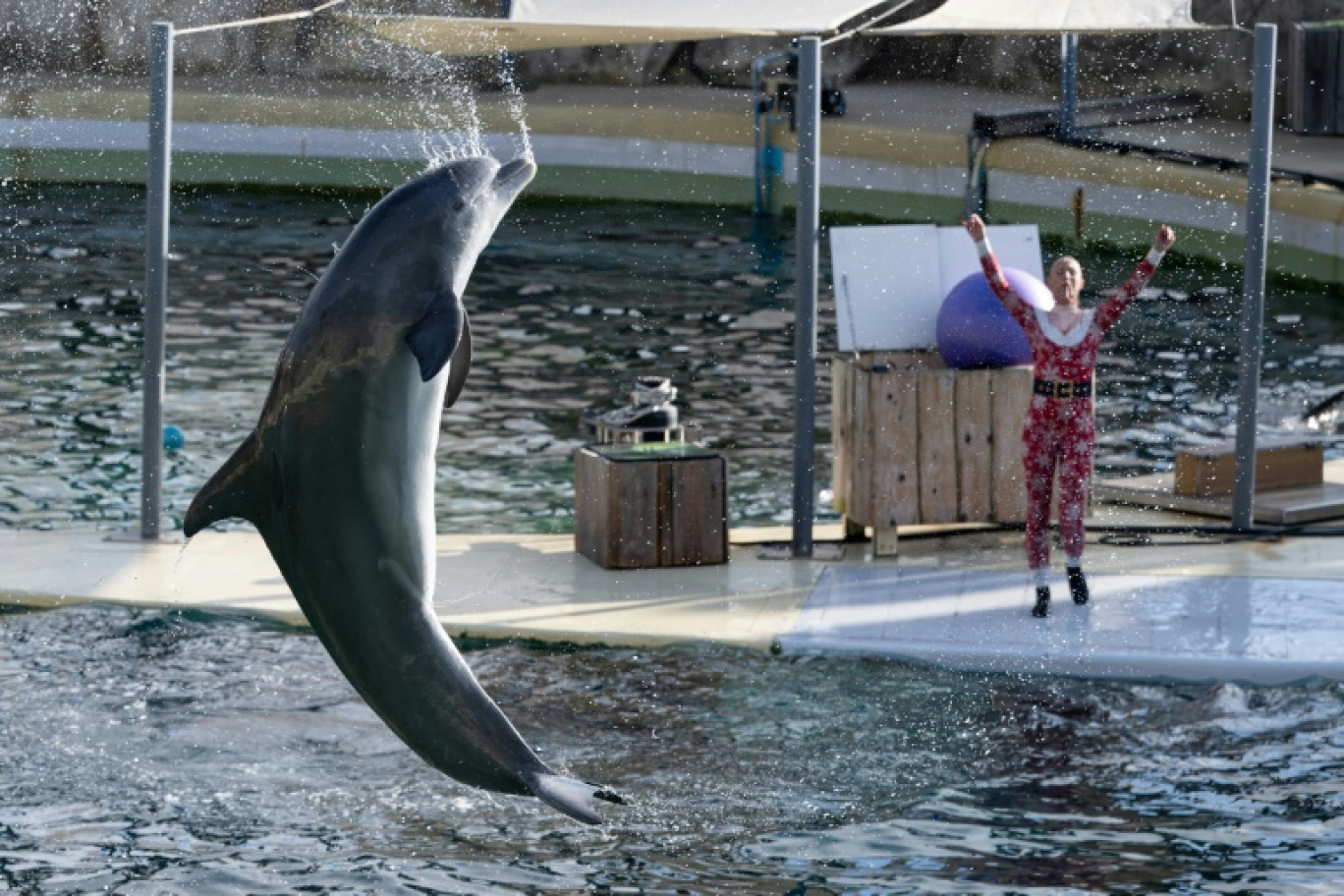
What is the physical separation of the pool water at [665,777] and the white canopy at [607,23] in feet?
11.7

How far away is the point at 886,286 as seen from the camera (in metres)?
11.0

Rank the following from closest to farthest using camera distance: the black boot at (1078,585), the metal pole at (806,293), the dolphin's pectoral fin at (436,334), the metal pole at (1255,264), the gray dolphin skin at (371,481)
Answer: the dolphin's pectoral fin at (436,334) → the gray dolphin skin at (371,481) → the black boot at (1078,585) → the metal pole at (806,293) → the metal pole at (1255,264)

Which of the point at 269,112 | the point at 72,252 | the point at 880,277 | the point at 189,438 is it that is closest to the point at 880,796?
the point at 880,277

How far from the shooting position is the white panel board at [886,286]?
35.7ft

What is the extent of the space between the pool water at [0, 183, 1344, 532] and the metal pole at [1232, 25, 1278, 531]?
7.60ft

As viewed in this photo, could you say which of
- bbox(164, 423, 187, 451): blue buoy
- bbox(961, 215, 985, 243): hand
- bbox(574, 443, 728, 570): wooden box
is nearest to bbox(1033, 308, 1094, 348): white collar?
bbox(961, 215, 985, 243): hand

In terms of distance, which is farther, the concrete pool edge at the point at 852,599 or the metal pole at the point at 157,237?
the metal pole at the point at 157,237

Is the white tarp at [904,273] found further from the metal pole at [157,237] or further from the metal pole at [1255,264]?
the metal pole at [157,237]

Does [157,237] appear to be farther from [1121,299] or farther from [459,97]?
[459,97]

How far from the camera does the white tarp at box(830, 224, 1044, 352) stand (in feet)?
35.8

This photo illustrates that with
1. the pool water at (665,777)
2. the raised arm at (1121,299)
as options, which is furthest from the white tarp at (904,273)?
the pool water at (665,777)

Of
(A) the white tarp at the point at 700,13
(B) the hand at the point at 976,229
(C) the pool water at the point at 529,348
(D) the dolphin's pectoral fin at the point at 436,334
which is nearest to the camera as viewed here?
(D) the dolphin's pectoral fin at the point at 436,334

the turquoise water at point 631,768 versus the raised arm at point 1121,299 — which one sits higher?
the raised arm at point 1121,299

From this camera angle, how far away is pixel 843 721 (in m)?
8.70
